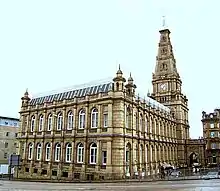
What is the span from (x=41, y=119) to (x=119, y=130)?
1856 centimetres

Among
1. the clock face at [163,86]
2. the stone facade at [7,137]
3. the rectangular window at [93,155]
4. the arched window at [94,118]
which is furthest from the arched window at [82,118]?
the clock face at [163,86]

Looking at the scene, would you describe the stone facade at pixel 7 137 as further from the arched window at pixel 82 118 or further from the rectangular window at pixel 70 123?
the arched window at pixel 82 118

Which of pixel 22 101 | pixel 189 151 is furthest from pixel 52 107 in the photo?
pixel 189 151

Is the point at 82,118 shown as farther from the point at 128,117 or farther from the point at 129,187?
the point at 129,187

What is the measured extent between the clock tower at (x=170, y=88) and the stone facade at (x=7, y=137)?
126 feet

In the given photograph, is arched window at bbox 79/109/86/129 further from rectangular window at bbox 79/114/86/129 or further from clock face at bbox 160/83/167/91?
clock face at bbox 160/83/167/91

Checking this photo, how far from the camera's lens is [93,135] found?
41312 mm

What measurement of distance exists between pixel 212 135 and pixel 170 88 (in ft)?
71.3

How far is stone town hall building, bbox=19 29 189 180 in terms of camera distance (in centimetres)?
3981

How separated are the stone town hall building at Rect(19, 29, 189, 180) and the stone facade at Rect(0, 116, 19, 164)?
47.8ft

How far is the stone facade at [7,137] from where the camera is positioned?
66912 millimetres

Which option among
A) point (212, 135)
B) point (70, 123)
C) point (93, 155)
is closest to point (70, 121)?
point (70, 123)

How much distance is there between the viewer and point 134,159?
140 feet

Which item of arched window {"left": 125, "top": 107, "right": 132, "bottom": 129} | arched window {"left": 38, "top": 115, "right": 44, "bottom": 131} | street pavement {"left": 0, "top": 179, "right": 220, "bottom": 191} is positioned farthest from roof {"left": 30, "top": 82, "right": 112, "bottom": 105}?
street pavement {"left": 0, "top": 179, "right": 220, "bottom": 191}
